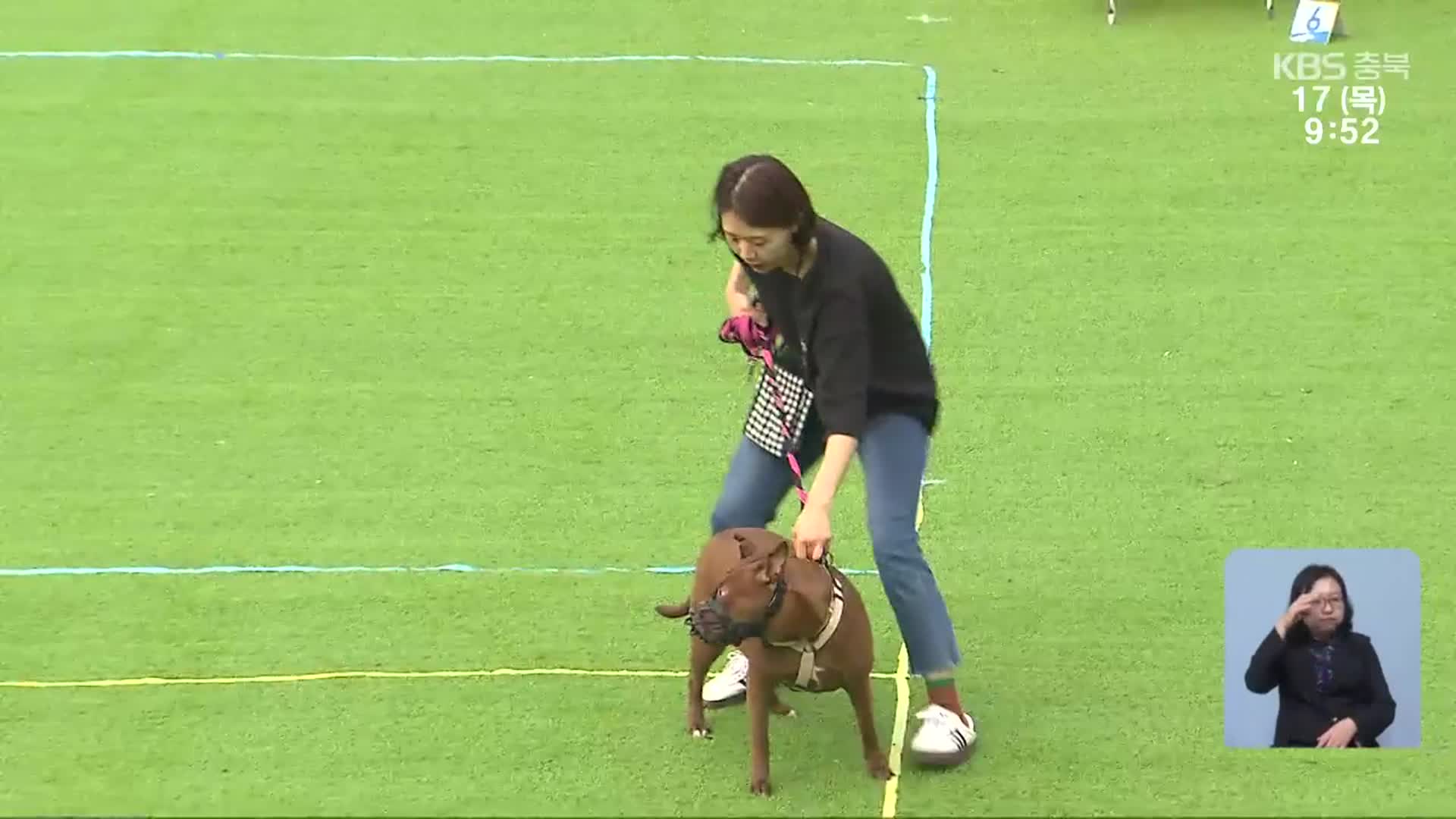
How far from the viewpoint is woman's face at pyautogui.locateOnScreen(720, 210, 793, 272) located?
2.87m

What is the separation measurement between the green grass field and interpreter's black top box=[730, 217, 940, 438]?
2.44 ft

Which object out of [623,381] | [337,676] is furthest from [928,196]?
[337,676]

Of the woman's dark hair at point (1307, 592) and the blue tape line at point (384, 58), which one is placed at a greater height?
the blue tape line at point (384, 58)

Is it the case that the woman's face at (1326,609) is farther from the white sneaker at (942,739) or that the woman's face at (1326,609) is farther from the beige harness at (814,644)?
the beige harness at (814,644)

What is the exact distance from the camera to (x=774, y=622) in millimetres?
2971

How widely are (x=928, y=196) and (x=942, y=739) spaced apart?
2644 mm

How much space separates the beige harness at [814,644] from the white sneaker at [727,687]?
0.41 metres

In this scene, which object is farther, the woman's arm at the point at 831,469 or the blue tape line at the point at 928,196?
the blue tape line at the point at 928,196

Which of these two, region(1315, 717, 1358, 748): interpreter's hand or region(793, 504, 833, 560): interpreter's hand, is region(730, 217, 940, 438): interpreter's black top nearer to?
region(793, 504, 833, 560): interpreter's hand

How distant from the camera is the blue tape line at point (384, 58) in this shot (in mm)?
6523

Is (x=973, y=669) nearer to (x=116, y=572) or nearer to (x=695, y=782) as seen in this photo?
(x=695, y=782)

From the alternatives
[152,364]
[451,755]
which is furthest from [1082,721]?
[152,364]

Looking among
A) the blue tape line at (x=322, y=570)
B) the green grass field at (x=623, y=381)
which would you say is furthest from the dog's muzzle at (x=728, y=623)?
the blue tape line at (x=322, y=570)

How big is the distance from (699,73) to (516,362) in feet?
6.78
